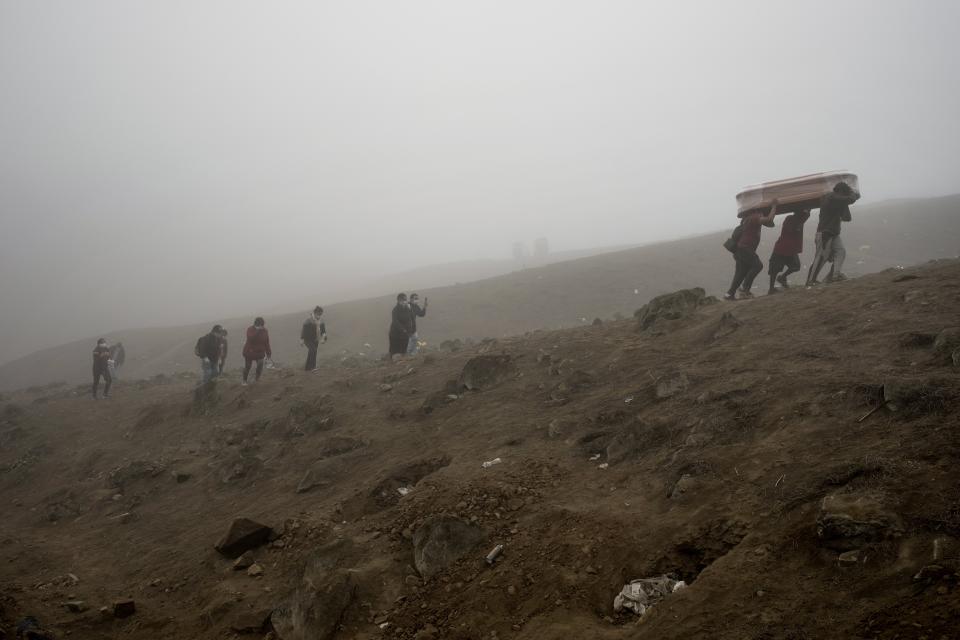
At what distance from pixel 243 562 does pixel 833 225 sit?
11216 mm

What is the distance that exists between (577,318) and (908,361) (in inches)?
811

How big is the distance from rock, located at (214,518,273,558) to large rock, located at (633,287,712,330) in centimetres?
713

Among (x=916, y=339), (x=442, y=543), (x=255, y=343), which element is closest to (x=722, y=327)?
(x=916, y=339)

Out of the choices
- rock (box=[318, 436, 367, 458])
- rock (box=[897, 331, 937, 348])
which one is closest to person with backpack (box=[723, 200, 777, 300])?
rock (box=[897, 331, 937, 348])

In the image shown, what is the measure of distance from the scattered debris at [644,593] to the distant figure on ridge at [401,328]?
11065 millimetres

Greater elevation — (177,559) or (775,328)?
(775,328)

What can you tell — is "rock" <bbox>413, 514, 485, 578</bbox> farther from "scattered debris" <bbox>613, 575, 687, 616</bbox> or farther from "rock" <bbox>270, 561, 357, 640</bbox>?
"scattered debris" <bbox>613, 575, 687, 616</bbox>

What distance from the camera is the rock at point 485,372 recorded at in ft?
31.6

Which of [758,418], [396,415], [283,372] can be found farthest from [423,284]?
[758,418]

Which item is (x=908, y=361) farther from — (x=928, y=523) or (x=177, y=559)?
(x=177, y=559)

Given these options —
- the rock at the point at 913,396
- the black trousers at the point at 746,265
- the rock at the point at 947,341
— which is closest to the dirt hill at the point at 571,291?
the black trousers at the point at 746,265

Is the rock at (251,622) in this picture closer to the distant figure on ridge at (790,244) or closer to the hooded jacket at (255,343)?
the hooded jacket at (255,343)

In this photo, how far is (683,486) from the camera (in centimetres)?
471

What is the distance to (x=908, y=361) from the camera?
5684 millimetres
